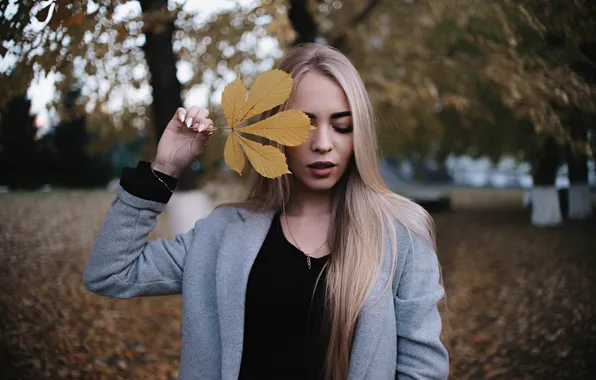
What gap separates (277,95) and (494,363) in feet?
9.70

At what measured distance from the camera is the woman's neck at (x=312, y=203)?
5.66 feet

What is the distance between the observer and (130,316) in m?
3.69

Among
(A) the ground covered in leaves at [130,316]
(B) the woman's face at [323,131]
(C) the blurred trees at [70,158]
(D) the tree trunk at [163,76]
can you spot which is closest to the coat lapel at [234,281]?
(B) the woman's face at [323,131]

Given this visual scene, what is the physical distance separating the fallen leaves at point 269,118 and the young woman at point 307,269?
0.21m

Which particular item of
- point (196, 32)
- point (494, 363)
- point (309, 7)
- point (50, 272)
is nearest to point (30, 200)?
point (50, 272)

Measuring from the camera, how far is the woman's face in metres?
1.53

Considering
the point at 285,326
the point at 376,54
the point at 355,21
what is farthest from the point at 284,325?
the point at 376,54

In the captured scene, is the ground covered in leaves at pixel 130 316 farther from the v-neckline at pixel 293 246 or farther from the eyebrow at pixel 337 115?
the eyebrow at pixel 337 115

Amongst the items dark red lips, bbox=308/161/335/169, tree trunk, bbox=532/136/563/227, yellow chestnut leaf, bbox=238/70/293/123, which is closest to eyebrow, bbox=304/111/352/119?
dark red lips, bbox=308/161/335/169

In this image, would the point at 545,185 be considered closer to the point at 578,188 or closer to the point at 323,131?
the point at 578,188

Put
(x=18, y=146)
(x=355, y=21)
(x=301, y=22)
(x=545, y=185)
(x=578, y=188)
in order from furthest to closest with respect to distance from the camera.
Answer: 1. (x=545, y=185)
2. (x=355, y=21)
3. (x=301, y=22)
4. (x=578, y=188)
5. (x=18, y=146)

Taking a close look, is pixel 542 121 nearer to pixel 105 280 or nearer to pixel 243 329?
pixel 243 329

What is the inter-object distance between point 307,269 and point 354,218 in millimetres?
218

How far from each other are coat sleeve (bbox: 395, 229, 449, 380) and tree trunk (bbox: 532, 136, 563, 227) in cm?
509
